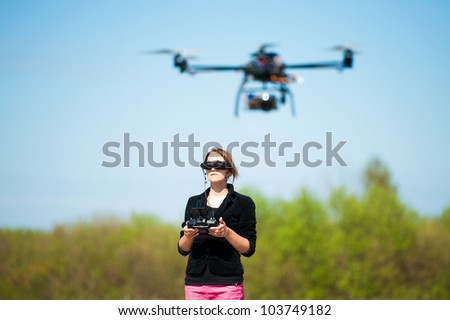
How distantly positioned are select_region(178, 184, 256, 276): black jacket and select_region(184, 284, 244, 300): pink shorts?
82 mm

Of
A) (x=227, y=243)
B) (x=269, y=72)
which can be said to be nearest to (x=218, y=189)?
(x=227, y=243)

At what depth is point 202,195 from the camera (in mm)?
4441

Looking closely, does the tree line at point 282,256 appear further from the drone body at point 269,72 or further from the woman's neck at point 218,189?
the woman's neck at point 218,189

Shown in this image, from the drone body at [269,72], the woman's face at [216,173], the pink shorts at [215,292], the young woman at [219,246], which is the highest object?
the drone body at [269,72]

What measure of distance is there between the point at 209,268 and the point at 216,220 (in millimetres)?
315

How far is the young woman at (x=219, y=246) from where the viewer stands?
14.1 ft

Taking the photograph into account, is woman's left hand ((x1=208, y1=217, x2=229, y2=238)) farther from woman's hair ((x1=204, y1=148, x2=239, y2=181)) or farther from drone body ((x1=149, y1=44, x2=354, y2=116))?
drone body ((x1=149, y1=44, x2=354, y2=116))

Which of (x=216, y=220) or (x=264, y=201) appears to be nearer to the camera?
(x=216, y=220)

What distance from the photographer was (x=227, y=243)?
433cm

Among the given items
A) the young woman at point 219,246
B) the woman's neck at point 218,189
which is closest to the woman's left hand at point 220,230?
the young woman at point 219,246

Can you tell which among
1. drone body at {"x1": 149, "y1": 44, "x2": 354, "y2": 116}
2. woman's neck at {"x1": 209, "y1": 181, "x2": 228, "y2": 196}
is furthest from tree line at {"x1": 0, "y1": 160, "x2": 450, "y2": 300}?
woman's neck at {"x1": 209, "y1": 181, "x2": 228, "y2": 196}

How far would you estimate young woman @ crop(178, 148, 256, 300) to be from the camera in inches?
170

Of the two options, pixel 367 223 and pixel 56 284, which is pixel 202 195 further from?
pixel 367 223
